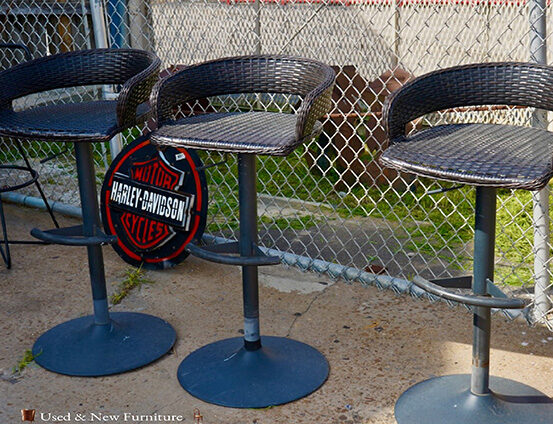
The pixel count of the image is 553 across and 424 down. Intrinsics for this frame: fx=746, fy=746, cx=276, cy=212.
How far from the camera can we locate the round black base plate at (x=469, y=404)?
2684mm

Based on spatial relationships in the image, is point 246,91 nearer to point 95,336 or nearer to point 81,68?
point 81,68

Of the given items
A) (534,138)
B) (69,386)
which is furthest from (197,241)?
(534,138)

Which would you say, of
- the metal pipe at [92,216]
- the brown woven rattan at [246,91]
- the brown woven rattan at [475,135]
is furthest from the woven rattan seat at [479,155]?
the metal pipe at [92,216]

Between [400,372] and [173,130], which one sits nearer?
[173,130]

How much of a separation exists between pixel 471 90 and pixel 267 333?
Answer: 1.44 meters

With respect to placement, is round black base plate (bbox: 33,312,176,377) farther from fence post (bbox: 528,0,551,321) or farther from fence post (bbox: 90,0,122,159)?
fence post (bbox: 528,0,551,321)

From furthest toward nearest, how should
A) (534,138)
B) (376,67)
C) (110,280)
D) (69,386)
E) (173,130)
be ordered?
(376,67) < (110,280) < (69,386) < (173,130) < (534,138)

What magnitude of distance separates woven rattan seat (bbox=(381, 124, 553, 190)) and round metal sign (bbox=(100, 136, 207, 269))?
166 centimetres

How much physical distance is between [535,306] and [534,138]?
1.13 metres

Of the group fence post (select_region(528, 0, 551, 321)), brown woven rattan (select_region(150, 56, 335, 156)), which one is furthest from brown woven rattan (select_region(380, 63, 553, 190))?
fence post (select_region(528, 0, 551, 321))

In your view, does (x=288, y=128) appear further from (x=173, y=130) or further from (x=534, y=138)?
(x=534, y=138)

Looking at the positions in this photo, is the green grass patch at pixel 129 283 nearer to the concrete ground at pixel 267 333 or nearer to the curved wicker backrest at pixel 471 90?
the concrete ground at pixel 267 333

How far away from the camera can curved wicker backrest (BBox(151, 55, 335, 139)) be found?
296 cm

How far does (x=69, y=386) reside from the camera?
3062mm
